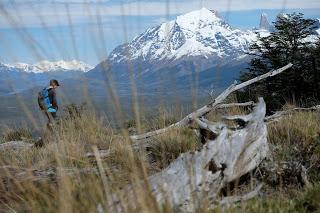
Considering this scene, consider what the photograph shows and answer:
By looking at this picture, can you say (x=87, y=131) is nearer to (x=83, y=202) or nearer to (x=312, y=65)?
(x=83, y=202)

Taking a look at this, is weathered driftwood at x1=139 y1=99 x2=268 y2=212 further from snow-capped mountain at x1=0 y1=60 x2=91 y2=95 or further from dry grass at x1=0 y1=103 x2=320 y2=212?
snow-capped mountain at x1=0 y1=60 x2=91 y2=95

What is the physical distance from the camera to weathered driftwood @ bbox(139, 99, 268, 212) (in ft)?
11.8

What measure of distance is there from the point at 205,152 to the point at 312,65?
21.2m

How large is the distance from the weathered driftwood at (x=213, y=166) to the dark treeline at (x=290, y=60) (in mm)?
15154

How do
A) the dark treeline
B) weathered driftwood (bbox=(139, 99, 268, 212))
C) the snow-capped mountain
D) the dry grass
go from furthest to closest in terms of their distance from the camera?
the dark treeline
weathered driftwood (bbox=(139, 99, 268, 212))
the snow-capped mountain
the dry grass

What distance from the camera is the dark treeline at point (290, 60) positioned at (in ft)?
71.2

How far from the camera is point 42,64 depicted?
10.9 ft

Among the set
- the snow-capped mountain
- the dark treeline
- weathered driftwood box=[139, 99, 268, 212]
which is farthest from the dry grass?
the dark treeline

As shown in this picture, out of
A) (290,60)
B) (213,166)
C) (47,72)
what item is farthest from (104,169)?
(290,60)

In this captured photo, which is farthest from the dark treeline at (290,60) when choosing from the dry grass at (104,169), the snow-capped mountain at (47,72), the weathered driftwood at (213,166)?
the snow-capped mountain at (47,72)

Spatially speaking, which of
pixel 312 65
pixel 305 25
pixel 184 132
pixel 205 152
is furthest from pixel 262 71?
pixel 205 152

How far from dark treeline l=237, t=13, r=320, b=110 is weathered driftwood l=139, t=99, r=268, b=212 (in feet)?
49.7

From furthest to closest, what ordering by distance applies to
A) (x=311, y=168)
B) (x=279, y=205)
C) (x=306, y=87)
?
(x=306, y=87)
(x=311, y=168)
(x=279, y=205)

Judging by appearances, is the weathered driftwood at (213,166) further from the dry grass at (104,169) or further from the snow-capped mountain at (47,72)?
the snow-capped mountain at (47,72)
